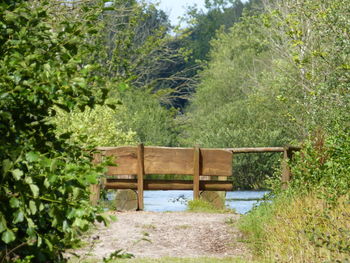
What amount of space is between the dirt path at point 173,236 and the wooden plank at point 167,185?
156 cm

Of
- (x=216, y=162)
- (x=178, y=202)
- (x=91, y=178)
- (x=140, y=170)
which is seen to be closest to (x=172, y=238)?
(x=140, y=170)

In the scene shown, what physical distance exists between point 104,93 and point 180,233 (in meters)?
6.68

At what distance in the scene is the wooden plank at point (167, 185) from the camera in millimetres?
13789

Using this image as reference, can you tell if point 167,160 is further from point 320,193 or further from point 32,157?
point 32,157

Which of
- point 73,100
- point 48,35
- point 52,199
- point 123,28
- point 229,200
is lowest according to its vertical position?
point 229,200

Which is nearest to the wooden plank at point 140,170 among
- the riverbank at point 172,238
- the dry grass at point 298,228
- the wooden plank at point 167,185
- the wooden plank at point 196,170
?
the wooden plank at point 167,185

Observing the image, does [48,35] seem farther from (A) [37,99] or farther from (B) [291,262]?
(B) [291,262]

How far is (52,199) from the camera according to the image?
4012 mm

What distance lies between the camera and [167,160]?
13.8 m

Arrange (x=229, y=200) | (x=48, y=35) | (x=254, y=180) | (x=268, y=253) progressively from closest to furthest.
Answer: (x=48, y=35) < (x=268, y=253) < (x=229, y=200) < (x=254, y=180)

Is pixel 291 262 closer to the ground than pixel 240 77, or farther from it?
closer to the ground

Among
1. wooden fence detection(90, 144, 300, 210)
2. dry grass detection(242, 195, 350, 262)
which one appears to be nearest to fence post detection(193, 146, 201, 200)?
wooden fence detection(90, 144, 300, 210)

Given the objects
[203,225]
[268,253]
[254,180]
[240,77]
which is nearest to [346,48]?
[203,225]

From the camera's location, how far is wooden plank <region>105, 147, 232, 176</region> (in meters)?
13.7
